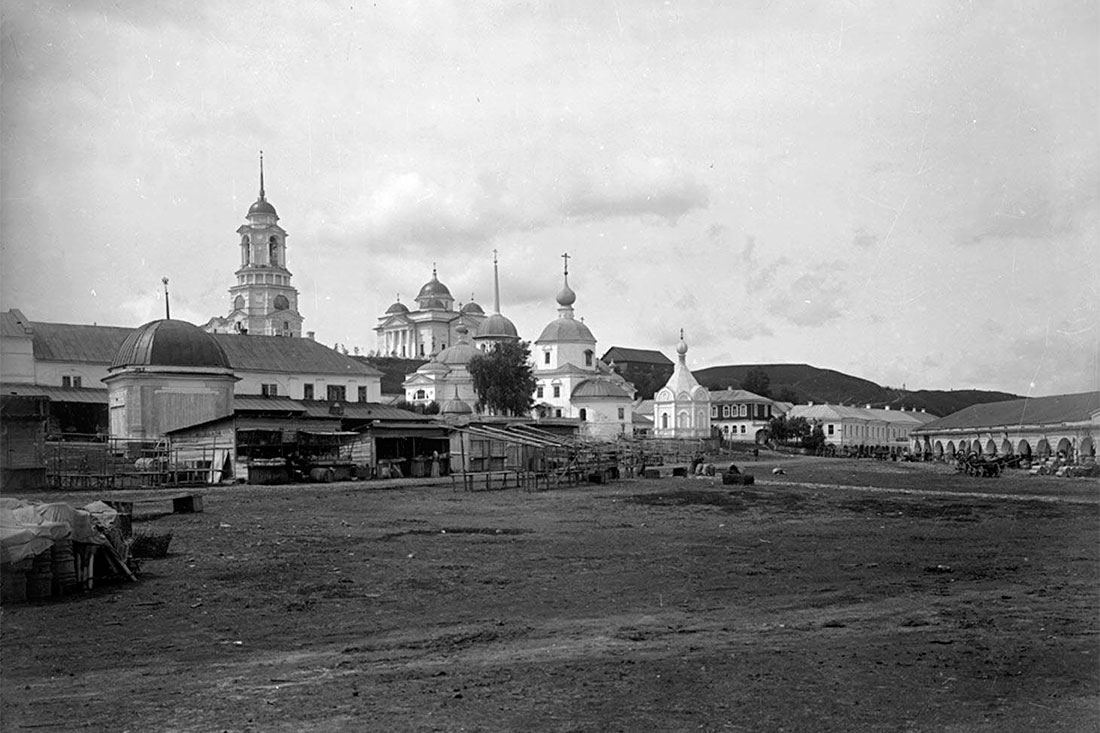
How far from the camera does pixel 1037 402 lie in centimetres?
6412

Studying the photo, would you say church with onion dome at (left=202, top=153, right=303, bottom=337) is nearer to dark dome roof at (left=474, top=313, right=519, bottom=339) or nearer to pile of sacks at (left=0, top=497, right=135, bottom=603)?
dark dome roof at (left=474, top=313, right=519, bottom=339)

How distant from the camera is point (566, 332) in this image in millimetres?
87625

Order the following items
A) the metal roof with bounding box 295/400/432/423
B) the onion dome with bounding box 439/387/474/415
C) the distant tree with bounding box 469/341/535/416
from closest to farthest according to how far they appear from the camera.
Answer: the metal roof with bounding box 295/400/432/423
the onion dome with bounding box 439/387/474/415
the distant tree with bounding box 469/341/535/416

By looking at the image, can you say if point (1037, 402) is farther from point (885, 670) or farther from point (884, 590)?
point (885, 670)

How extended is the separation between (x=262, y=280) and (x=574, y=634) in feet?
274

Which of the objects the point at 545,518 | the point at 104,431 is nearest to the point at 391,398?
the point at 104,431

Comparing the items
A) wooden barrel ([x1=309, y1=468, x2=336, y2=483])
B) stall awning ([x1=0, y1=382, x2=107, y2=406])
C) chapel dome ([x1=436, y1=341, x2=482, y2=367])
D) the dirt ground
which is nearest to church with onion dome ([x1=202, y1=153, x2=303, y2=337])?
chapel dome ([x1=436, y1=341, x2=482, y2=367])

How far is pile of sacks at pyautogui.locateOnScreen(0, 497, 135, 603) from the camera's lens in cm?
1034

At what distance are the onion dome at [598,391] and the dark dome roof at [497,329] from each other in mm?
12706

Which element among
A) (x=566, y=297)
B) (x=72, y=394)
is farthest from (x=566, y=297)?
(x=72, y=394)

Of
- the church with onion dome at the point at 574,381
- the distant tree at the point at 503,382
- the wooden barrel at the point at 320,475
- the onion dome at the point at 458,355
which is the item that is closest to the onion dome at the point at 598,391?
the church with onion dome at the point at 574,381

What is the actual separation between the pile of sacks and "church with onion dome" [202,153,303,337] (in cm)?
7681

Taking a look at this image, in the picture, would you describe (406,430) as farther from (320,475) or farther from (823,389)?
(823,389)

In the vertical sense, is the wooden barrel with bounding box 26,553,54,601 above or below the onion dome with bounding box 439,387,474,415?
below
